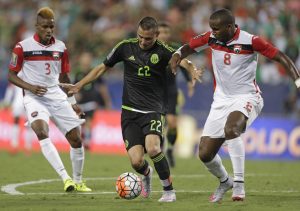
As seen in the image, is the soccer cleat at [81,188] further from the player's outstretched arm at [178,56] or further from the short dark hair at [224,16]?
the short dark hair at [224,16]

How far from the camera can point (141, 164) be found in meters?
10.7

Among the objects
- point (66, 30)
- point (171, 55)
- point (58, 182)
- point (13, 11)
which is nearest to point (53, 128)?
point (66, 30)

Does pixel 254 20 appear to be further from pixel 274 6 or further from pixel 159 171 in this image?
pixel 159 171

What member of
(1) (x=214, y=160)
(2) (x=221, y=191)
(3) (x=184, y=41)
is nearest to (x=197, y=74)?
(1) (x=214, y=160)

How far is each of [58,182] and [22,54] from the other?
247 cm

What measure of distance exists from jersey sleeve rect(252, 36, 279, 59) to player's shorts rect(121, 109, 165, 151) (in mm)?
1610

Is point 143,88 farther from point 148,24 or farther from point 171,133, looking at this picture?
point 171,133

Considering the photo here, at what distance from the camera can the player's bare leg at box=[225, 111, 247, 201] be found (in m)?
10.3

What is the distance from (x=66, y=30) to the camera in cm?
2655

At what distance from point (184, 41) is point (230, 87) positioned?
42.4 feet

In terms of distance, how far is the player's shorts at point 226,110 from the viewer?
1053cm

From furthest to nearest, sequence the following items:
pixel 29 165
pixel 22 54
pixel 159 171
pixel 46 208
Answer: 1. pixel 29 165
2. pixel 22 54
3. pixel 159 171
4. pixel 46 208

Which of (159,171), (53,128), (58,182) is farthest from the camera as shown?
(53,128)

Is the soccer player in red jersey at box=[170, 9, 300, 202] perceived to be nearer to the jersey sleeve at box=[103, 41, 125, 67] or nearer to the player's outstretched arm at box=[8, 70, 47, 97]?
the jersey sleeve at box=[103, 41, 125, 67]
